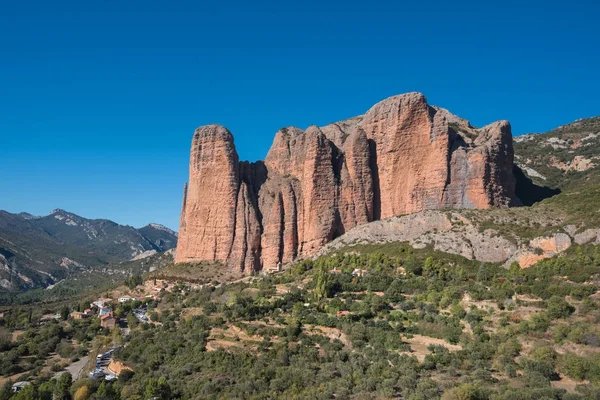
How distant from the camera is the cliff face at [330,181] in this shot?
55219 millimetres

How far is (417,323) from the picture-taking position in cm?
3170

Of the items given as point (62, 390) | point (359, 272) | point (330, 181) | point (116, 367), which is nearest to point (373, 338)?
point (359, 272)

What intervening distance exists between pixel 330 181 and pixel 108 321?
32.0m

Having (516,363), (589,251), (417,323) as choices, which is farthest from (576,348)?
(589,251)

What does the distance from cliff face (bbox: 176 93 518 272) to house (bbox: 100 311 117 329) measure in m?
15.4

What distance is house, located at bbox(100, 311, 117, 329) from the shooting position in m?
50.2

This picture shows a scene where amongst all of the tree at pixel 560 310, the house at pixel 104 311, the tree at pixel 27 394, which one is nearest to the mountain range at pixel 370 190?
the house at pixel 104 311

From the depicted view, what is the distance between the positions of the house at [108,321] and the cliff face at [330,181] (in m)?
15.4

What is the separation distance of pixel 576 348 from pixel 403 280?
17988 mm

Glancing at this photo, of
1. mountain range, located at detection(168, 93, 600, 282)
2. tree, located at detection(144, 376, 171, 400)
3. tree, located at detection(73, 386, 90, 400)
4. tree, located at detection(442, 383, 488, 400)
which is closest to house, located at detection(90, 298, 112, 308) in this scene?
mountain range, located at detection(168, 93, 600, 282)

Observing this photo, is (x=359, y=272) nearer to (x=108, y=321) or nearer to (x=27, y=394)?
(x=108, y=321)

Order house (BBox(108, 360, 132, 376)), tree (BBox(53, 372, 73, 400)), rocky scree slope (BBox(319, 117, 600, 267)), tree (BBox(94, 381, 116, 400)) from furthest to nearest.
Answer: rocky scree slope (BBox(319, 117, 600, 267))
house (BBox(108, 360, 132, 376))
tree (BBox(53, 372, 73, 400))
tree (BBox(94, 381, 116, 400))

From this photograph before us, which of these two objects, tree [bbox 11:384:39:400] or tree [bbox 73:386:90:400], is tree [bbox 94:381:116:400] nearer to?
tree [bbox 73:386:90:400]

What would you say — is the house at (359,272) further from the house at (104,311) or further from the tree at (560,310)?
the house at (104,311)
